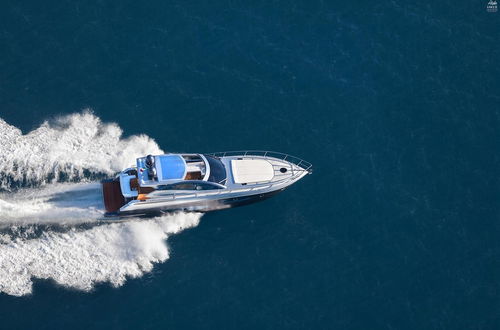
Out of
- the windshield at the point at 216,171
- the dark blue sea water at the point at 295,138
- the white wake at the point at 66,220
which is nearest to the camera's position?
the white wake at the point at 66,220

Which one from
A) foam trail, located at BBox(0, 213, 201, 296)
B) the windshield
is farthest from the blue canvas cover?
foam trail, located at BBox(0, 213, 201, 296)

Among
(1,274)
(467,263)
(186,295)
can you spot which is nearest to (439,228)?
(467,263)

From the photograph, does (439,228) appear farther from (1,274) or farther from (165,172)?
(1,274)

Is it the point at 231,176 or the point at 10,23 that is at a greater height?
the point at 10,23

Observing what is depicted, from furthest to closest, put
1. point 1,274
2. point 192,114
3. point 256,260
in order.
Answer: point 192,114 < point 256,260 < point 1,274

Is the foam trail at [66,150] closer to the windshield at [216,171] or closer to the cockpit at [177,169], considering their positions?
the cockpit at [177,169]

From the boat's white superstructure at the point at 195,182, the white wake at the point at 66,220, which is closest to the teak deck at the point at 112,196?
the boat's white superstructure at the point at 195,182

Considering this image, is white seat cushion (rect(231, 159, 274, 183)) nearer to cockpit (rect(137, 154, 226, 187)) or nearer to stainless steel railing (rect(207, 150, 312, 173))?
cockpit (rect(137, 154, 226, 187))
